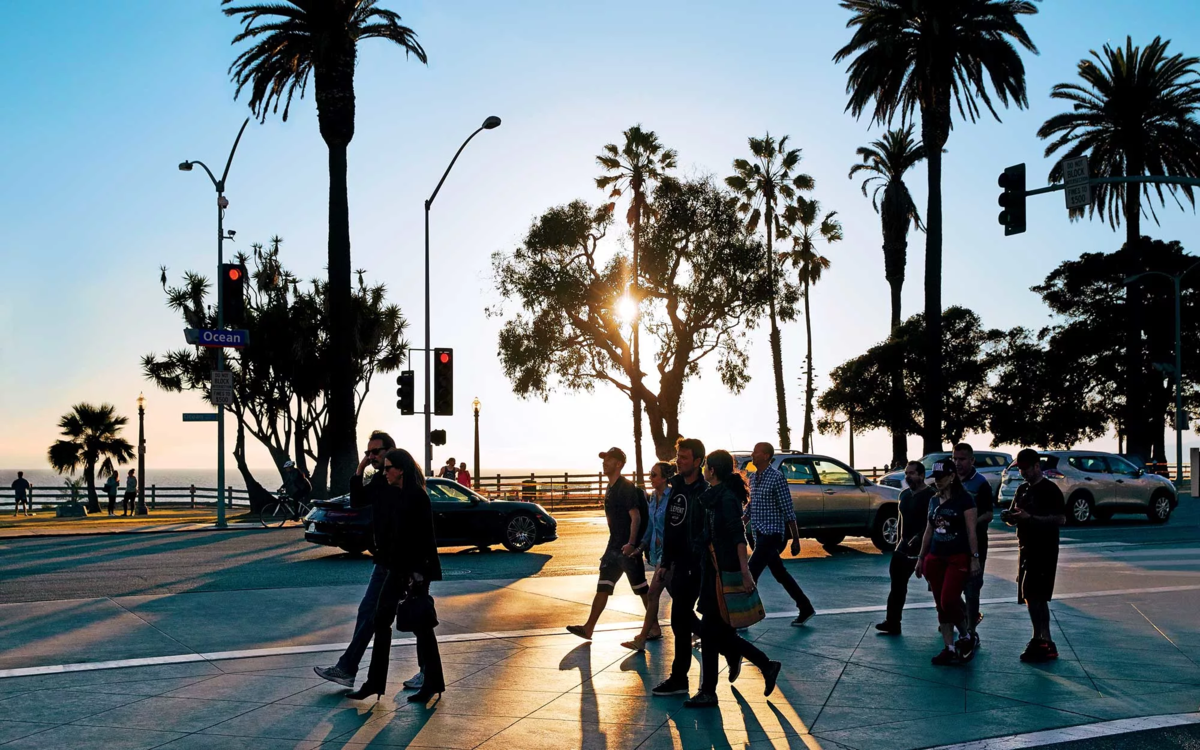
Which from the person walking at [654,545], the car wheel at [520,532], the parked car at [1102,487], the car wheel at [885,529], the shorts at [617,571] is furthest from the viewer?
the parked car at [1102,487]

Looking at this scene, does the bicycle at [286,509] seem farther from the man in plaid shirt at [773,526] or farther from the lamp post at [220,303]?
the man in plaid shirt at [773,526]

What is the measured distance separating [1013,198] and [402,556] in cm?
1390

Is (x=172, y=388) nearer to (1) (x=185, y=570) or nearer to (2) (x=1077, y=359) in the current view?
(1) (x=185, y=570)

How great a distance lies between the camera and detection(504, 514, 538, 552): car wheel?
64.5 ft

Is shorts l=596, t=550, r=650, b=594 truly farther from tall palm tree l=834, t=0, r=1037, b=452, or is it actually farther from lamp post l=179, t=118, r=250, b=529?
tall palm tree l=834, t=0, r=1037, b=452

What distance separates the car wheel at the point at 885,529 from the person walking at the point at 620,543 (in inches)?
388

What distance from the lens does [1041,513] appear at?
9234 millimetres

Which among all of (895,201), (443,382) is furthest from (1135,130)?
(443,382)

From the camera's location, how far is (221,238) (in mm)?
28422

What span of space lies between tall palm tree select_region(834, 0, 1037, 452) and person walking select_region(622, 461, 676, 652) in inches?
1170

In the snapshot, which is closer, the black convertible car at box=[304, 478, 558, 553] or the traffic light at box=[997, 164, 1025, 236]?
the traffic light at box=[997, 164, 1025, 236]

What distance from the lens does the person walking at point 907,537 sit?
1020 cm

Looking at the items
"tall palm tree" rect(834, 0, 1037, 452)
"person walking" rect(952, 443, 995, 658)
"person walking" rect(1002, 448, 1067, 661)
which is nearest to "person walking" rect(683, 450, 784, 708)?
"person walking" rect(952, 443, 995, 658)

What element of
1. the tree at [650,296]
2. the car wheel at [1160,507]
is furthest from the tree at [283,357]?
the car wheel at [1160,507]
